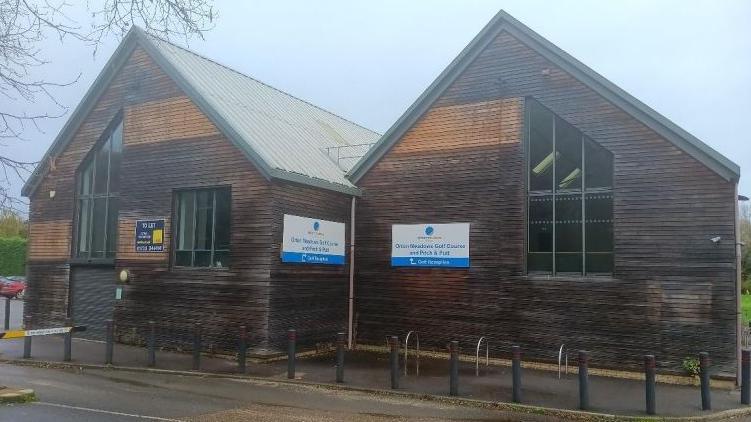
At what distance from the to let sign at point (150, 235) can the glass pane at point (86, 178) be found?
10.8ft

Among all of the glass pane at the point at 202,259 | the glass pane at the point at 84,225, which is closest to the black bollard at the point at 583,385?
the glass pane at the point at 202,259

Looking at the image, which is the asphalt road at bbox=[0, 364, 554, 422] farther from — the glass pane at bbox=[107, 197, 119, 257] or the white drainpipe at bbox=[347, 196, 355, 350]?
the glass pane at bbox=[107, 197, 119, 257]

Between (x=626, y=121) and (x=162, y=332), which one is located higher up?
(x=626, y=121)

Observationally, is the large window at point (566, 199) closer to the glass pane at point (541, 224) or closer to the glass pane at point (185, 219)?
the glass pane at point (541, 224)

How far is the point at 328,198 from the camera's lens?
699 inches

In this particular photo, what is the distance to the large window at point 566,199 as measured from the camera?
49.9 feet

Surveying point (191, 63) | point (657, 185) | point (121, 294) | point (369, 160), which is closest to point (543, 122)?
point (657, 185)

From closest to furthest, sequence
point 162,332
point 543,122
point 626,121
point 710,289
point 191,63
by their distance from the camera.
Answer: point 710,289
point 626,121
point 543,122
point 162,332
point 191,63

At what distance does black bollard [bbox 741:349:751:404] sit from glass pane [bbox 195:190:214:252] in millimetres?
12152

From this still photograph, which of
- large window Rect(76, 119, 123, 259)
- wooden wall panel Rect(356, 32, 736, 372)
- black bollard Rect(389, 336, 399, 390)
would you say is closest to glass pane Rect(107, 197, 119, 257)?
large window Rect(76, 119, 123, 259)

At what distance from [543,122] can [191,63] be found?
10.8m

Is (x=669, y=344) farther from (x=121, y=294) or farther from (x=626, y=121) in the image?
(x=121, y=294)

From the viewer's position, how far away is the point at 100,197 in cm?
1984

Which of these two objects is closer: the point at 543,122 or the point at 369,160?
the point at 543,122
